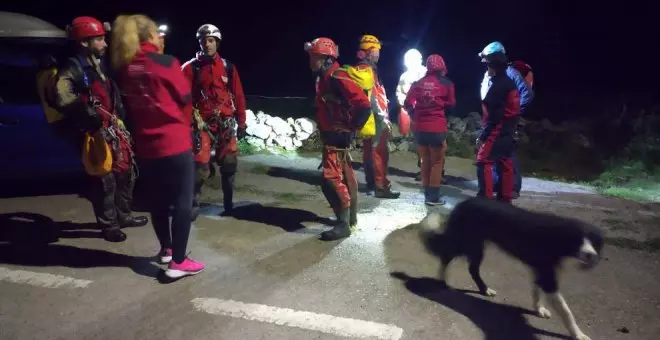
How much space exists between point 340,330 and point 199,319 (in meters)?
0.97

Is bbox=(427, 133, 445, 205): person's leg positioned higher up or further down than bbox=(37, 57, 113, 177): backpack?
further down

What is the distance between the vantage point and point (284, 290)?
427cm

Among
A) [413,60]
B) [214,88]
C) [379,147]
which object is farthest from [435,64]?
[214,88]

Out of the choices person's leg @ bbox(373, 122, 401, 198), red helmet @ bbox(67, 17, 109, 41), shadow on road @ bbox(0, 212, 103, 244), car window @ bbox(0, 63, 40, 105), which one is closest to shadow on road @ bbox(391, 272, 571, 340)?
person's leg @ bbox(373, 122, 401, 198)

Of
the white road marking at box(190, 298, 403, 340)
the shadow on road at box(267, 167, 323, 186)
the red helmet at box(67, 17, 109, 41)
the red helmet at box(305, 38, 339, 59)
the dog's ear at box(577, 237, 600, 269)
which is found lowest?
the shadow on road at box(267, 167, 323, 186)

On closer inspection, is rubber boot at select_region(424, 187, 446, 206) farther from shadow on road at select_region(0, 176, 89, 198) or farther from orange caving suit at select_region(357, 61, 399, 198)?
shadow on road at select_region(0, 176, 89, 198)

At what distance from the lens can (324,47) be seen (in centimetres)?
532

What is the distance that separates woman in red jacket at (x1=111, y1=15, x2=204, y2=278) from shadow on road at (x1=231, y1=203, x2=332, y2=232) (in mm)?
1857

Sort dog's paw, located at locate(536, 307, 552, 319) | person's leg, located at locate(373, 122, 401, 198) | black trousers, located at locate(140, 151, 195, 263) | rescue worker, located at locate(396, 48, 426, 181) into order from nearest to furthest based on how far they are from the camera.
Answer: dog's paw, located at locate(536, 307, 552, 319) → black trousers, located at locate(140, 151, 195, 263) → person's leg, located at locate(373, 122, 401, 198) → rescue worker, located at locate(396, 48, 426, 181)

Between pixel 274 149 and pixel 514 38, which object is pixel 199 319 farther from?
pixel 514 38

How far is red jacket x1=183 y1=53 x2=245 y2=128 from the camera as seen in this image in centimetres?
584

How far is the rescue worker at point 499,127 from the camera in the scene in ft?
18.7

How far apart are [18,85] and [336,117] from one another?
161 inches

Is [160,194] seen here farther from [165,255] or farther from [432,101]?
[432,101]
